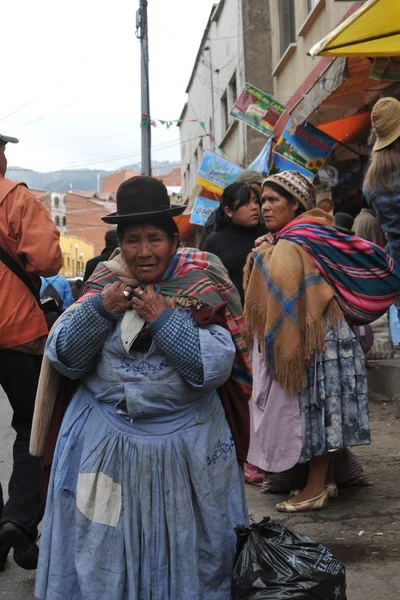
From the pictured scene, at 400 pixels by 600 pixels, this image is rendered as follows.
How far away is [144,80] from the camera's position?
76.1 ft

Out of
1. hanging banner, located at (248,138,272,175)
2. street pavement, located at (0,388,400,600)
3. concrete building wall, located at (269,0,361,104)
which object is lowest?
street pavement, located at (0,388,400,600)

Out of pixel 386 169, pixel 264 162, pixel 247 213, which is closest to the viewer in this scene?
pixel 386 169

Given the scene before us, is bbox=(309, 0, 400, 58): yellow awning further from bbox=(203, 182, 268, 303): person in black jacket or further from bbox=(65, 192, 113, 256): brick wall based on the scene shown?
bbox=(65, 192, 113, 256): brick wall

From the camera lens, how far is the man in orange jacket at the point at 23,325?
163 inches

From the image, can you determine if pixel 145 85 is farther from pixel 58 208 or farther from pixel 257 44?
pixel 58 208

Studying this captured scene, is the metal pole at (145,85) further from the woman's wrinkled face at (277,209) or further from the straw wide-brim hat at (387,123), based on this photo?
the woman's wrinkled face at (277,209)

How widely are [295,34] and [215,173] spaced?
305 centimetres

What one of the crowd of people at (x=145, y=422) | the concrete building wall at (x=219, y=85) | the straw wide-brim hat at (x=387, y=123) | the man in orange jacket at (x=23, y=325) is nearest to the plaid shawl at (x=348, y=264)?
the straw wide-brim hat at (x=387, y=123)

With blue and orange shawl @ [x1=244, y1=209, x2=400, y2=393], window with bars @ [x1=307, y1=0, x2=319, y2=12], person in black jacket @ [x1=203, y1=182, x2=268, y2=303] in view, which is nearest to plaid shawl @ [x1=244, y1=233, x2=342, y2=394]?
blue and orange shawl @ [x1=244, y1=209, x2=400, y2=393]

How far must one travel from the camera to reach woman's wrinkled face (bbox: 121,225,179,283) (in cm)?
297

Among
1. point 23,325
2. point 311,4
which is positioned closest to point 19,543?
point 23,325

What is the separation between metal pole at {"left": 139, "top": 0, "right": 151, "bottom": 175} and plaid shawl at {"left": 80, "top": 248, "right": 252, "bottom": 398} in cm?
2055

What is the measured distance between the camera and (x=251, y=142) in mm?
18422

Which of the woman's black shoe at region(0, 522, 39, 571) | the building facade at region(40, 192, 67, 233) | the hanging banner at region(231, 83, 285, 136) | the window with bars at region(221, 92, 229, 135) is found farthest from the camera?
the building facade at region(40, 192, 67, 233)
